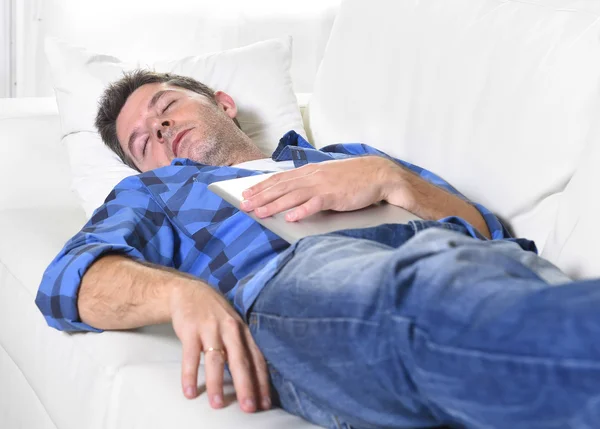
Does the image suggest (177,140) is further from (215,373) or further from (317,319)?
(317,319)

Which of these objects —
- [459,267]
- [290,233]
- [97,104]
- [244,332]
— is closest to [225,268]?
[290,233]

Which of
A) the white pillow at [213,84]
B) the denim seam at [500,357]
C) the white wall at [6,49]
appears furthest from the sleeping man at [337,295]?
the white wall at [6,49]

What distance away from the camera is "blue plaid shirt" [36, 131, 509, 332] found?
1282 millimetres

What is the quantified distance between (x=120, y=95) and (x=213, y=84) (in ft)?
0.89

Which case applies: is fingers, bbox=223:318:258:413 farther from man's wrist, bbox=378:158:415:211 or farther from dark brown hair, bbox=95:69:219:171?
dark brown hair, bbox=95:69:219:171

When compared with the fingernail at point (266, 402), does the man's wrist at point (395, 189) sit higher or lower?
higher

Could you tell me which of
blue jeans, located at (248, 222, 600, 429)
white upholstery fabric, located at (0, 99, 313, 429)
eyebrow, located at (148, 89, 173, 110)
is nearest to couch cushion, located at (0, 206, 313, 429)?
white upholstery fabric, located at (0, 99, 313, 429)

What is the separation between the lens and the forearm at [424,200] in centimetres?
143

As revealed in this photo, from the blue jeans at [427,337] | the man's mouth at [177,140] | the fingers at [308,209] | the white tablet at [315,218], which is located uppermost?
the blue jeans at [427,337]

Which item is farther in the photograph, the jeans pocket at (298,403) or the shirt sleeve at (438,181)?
the shirt sleeve at (438,181)

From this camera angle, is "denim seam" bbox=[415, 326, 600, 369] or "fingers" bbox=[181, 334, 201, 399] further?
"fingers" bbox=[181, 334, 201, 399]

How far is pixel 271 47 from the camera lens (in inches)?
85.7

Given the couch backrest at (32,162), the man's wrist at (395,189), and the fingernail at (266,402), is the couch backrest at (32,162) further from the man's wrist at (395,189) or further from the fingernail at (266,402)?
the fingernail at (266,402)

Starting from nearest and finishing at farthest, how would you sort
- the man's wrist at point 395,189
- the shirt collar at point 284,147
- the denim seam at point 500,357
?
the denim seam at point 500,357 → the man's wrist at point 395,189 → the shirt collar at point 284,147
